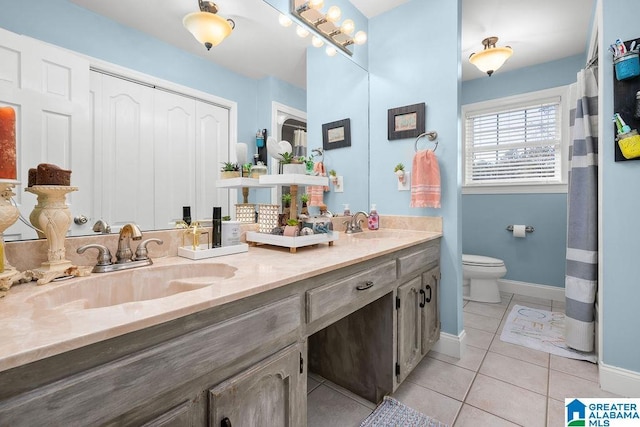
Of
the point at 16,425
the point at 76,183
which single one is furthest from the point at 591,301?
the point at 76,183

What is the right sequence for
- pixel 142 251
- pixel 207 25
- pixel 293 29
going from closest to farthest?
1. pixel 142 251
2. pixel 207 25
3. pixel 293 29

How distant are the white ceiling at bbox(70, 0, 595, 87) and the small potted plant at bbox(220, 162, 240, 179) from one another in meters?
0.45

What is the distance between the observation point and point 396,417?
1412 millimetres

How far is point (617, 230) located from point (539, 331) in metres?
1.17

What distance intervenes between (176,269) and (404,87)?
200 cm

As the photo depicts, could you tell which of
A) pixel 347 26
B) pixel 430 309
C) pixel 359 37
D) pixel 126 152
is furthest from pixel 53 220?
pixel 359 37

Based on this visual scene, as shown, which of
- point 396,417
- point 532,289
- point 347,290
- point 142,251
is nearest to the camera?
point 142,251

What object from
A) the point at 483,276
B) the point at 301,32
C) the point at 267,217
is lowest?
the point at 483,276

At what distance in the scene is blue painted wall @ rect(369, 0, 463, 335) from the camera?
79.0 inches

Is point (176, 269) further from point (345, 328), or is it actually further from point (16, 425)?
point (345, 328)

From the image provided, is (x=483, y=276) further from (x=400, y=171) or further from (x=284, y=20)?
(x=284, y=20)

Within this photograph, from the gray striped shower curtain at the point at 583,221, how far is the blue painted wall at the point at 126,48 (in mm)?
2125

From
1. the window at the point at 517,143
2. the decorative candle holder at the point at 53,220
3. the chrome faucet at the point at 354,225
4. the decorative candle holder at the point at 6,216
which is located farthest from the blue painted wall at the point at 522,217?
the decorative candle holder at the point at 6,216

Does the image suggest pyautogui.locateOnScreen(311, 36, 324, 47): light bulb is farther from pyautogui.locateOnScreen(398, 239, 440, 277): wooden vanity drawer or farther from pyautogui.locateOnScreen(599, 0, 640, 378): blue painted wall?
pyautogui.locateOnScreen(599, 0, 640, 378): blue painted wall
